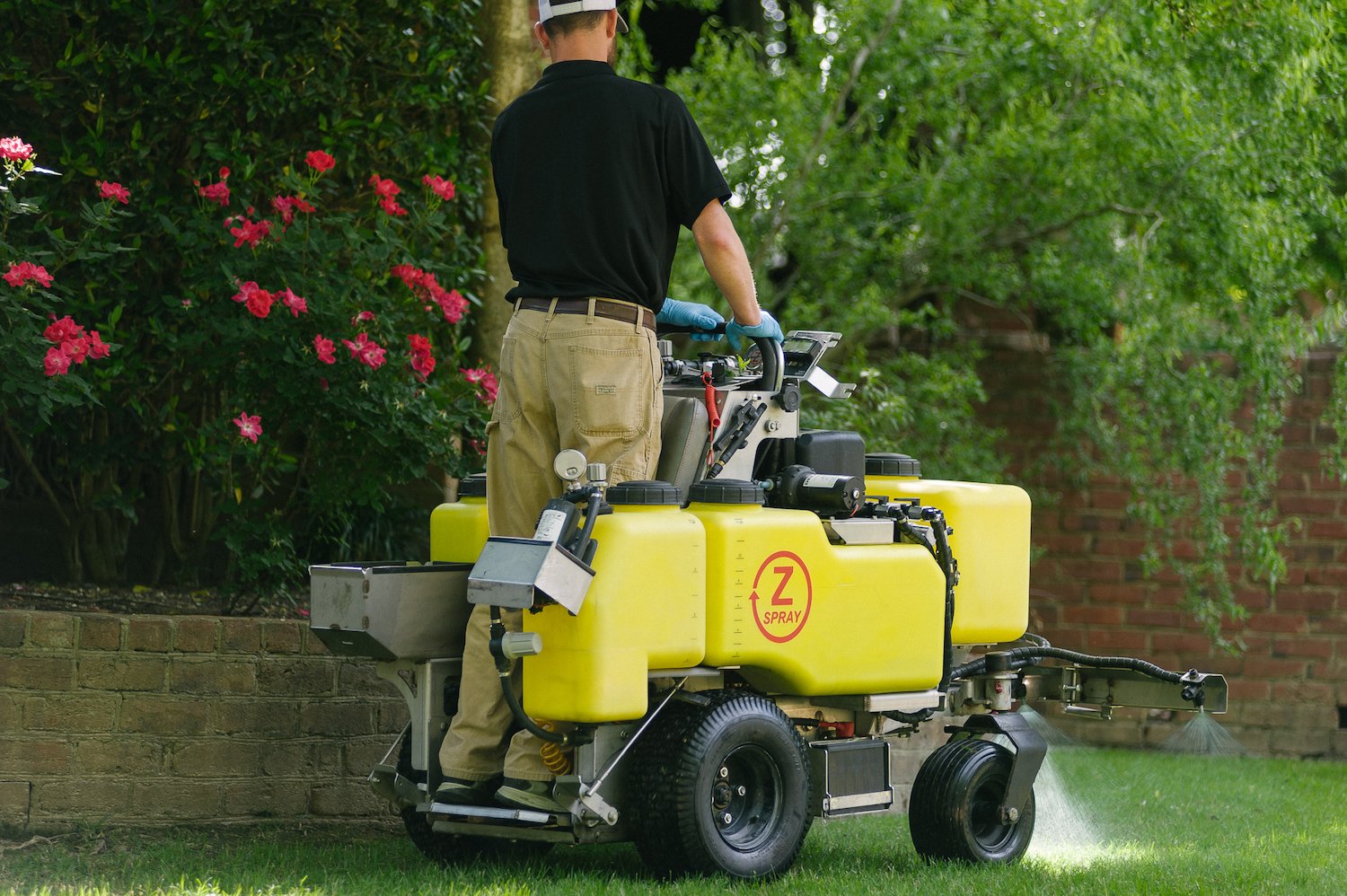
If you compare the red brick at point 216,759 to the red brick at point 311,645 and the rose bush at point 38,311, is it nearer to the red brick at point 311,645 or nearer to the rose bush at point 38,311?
the red brick at point 311,645

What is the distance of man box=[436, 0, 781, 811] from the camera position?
4.63m

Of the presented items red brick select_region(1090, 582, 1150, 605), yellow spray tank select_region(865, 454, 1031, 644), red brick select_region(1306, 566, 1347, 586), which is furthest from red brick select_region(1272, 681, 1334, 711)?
yellow spray tank select_region(865, 454, 1031, 644)

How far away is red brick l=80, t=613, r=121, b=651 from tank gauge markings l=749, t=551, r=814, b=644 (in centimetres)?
214

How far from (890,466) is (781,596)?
983mm

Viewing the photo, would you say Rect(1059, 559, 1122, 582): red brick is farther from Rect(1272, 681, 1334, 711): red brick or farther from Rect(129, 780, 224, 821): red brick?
Rect(129, 780, 224, 821): red brick

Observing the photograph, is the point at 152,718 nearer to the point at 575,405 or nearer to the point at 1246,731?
the point at 575,405

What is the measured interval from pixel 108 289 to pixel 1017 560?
326 centimetres

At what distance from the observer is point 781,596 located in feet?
15.3

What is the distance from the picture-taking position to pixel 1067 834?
6.05 meters

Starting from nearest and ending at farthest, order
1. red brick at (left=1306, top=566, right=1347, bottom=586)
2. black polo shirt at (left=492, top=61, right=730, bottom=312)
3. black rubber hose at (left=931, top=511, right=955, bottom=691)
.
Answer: black polo shirt at (left=492, top=61, right=730, bottom=312), black rubber hose at (left=931, top=511, right=955, bottom=691), red brick at (left=1306, top=566, right=1347, bottom=586)

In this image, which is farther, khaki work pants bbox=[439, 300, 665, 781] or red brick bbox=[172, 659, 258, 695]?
red brick bbox=[172, 659, 258, 695]

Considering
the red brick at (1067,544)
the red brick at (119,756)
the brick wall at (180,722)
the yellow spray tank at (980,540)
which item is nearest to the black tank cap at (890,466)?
the yellow spray tank at (980,540)

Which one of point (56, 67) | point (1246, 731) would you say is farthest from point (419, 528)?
point (1246, 731)

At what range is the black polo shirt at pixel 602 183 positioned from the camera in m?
4.66
